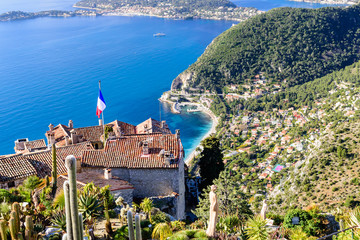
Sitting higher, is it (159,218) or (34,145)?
(34,145)

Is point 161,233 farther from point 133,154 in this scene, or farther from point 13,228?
point 133,154

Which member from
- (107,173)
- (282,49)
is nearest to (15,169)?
(107,173)

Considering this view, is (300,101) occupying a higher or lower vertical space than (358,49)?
lower

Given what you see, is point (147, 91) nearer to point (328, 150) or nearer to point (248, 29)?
point (248, 29)

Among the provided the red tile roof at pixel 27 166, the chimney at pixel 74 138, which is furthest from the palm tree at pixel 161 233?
the chimney at pixel 74 138

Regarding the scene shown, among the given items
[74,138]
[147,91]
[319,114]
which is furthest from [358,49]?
[74,138]

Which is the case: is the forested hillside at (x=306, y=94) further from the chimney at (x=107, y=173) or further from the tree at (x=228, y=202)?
the chimney at (x=107, y=173)
